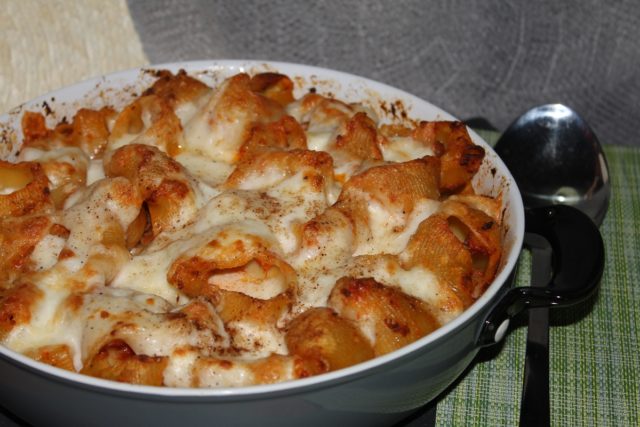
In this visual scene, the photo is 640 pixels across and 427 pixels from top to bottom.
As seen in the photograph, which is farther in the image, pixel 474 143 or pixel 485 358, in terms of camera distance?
pixel 474 143

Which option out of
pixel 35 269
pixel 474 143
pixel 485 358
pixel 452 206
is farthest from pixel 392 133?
pixel 35 269

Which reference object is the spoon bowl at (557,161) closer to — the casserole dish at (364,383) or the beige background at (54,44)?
the casserole dish at (364,383)

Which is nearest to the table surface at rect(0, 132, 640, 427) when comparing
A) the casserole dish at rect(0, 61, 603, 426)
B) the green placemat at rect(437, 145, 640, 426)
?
the green placemat at rect(437, 145, 640, 426)

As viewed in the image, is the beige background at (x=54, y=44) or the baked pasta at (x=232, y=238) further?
the beige background at (x=54, y=44)

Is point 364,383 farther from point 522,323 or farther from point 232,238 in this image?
point 522,323

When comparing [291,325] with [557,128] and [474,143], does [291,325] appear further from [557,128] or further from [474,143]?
[557,128]

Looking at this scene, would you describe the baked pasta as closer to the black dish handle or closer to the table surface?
the black dish handle

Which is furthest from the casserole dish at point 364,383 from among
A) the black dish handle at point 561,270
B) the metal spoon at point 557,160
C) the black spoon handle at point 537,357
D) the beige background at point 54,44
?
the beige background at point 54,44
